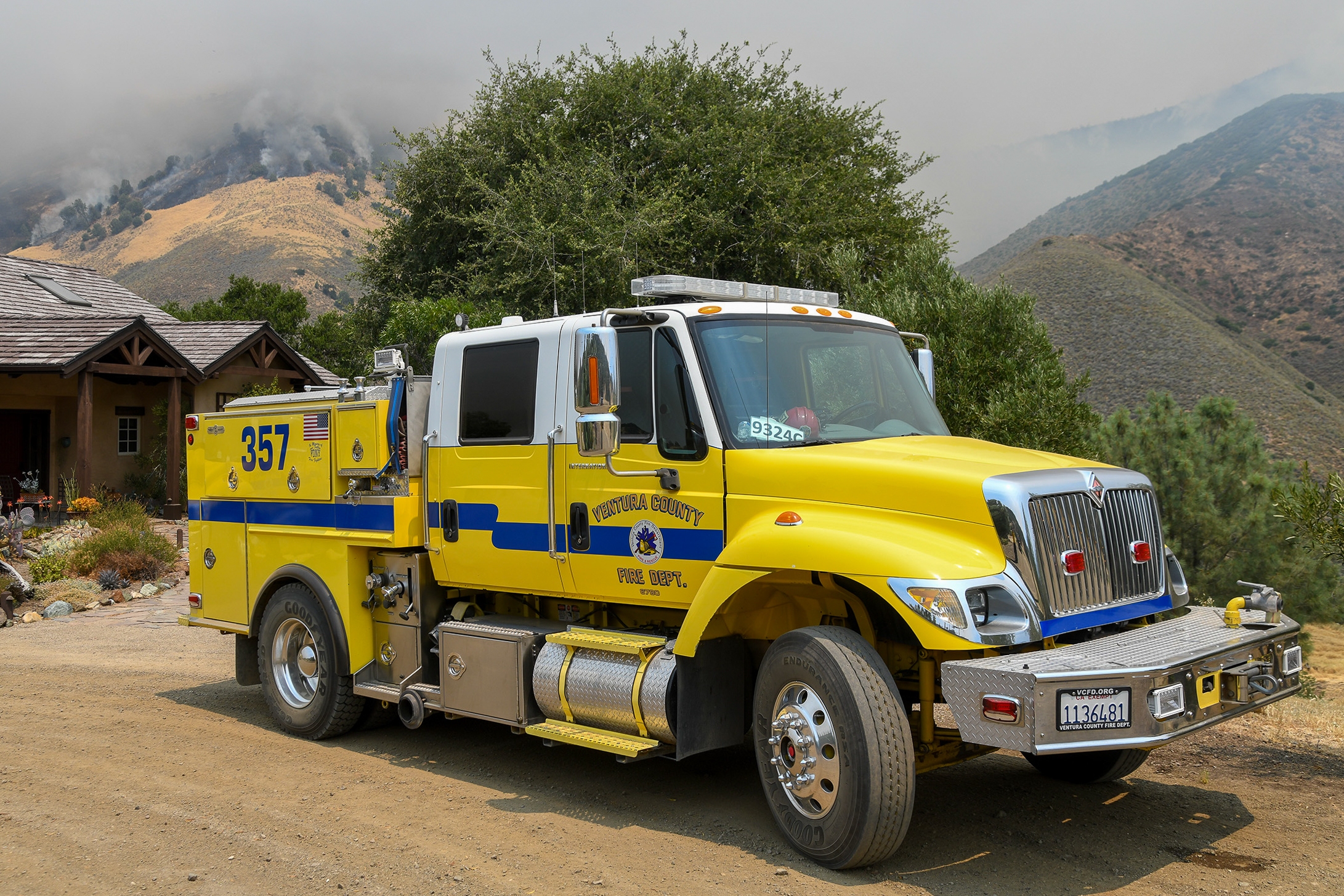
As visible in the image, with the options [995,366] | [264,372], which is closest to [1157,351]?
[264,372]

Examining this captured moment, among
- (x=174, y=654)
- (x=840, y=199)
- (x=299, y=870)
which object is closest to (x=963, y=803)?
(x=299, y=870)

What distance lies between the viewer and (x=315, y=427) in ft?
24.3

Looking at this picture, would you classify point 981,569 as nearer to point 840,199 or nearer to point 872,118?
point 840,199

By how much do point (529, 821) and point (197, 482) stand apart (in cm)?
450

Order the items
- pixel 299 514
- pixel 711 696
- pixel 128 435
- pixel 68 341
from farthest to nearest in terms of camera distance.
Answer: pixel 128 435
pixel 68 341
pixel 299 514
pixel 711 696

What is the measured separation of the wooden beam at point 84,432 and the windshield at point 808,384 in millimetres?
19025

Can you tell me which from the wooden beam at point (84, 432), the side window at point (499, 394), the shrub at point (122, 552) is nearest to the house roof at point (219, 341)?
the wooden beam at point (84, 432)

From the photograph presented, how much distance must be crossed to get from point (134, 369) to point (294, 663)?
55.2 feet

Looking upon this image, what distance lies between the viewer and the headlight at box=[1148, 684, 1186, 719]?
13.8ft

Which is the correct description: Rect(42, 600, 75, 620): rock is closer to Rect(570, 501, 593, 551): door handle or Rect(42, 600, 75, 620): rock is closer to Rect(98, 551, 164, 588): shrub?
Rect(98, 551, 164, 588): shrub

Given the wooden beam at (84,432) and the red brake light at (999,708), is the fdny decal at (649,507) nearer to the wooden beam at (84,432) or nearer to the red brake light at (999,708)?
the red brake light at (999,708)

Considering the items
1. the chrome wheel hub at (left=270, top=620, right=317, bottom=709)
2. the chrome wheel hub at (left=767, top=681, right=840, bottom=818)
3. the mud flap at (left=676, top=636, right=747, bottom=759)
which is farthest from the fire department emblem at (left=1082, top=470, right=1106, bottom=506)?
the chrome wheel hub at (left=270, top=620, right=317, bottom=709)

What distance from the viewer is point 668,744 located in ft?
18.3

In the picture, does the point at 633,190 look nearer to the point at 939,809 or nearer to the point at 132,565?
the point at 132,565
